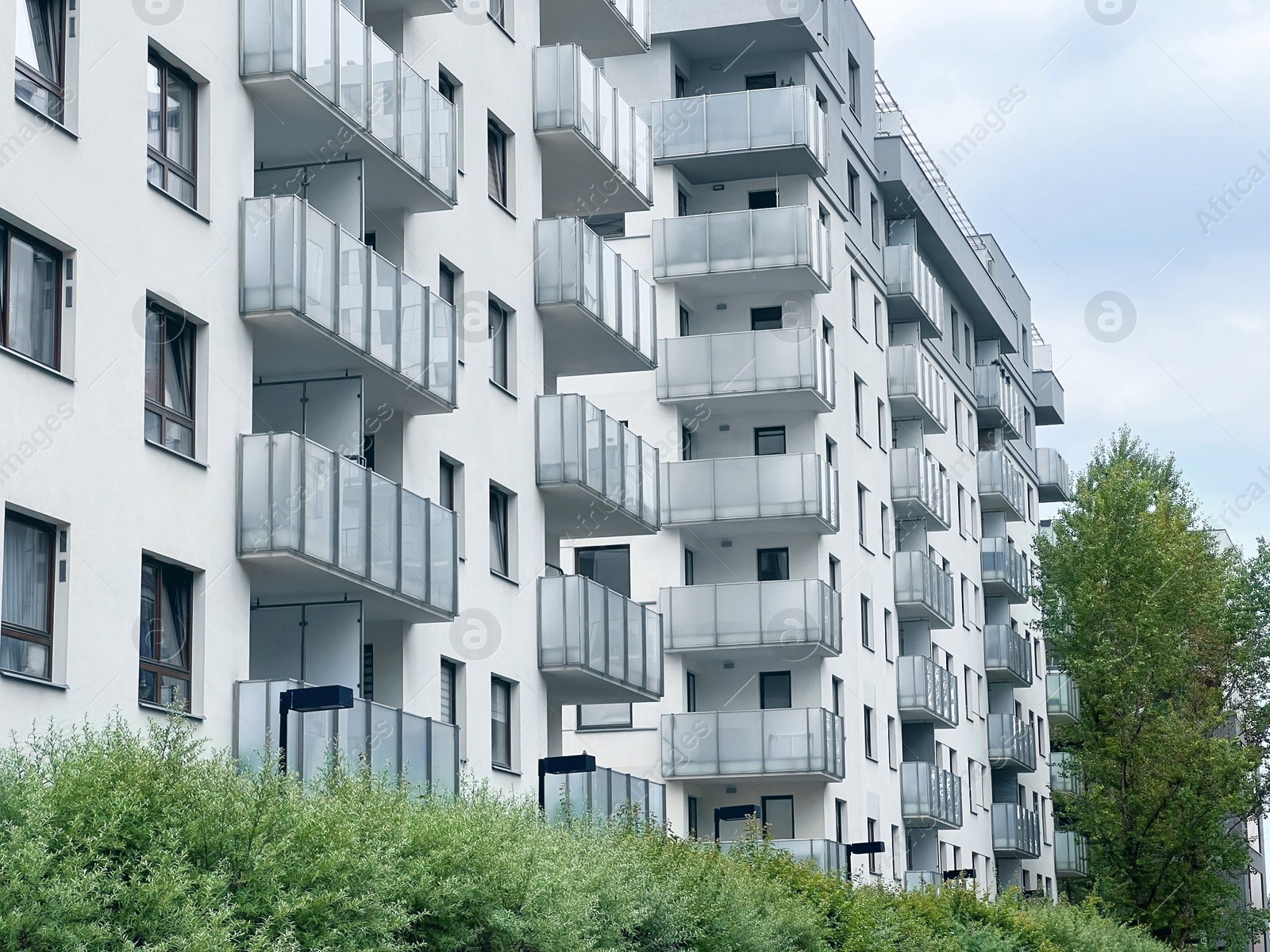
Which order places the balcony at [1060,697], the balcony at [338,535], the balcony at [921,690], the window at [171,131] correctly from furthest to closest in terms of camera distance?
1. the balcony at [1060,697]
2. the balcony at [921,690]
3. the balcony at [338,535]
4. the window at [171,131]

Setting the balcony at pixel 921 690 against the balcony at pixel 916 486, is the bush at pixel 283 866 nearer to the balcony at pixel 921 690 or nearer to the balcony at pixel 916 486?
the balcony at pixel 921 690

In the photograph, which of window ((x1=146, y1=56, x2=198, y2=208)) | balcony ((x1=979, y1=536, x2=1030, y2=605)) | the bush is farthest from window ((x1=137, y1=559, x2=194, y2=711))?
balcony ((x1=979, y1=536, x2=1030, y2=605))

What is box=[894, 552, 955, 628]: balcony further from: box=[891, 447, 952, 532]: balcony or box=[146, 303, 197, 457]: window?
box=[146, 303, 197, 457]: window

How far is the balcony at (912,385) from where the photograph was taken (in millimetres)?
51469

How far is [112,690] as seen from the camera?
17.6 m

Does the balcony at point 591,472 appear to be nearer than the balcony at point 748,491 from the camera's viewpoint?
Yes

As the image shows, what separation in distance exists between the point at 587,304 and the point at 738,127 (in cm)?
1409

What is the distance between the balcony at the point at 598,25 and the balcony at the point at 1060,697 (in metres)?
43.9

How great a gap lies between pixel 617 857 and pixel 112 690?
17.2 ft

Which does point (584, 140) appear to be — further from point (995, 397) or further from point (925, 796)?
point (995, 397)

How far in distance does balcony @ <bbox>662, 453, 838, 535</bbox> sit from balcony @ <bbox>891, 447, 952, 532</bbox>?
9.55 m

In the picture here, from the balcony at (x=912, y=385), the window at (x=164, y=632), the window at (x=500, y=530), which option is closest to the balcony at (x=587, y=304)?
the window at (x=500, y=530)

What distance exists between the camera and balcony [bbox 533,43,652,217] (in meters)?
30.2

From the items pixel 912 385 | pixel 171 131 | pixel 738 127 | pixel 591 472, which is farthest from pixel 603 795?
pixel 912 385
